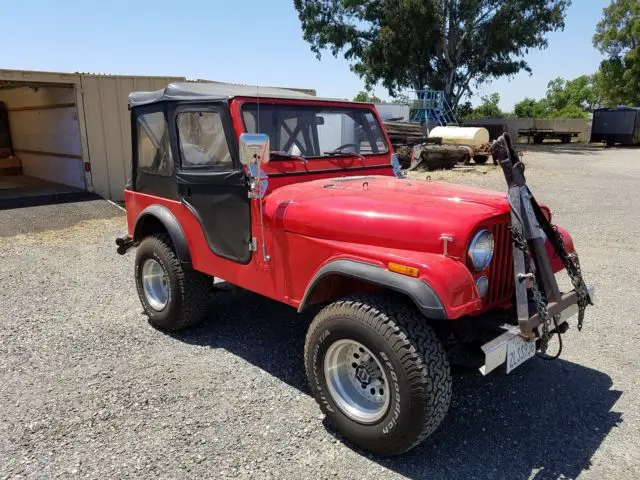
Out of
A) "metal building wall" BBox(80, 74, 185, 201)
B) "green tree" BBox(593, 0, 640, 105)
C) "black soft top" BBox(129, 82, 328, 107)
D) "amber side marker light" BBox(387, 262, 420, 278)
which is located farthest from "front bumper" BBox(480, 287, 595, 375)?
"green tree" BBox(593, 0, 640, 105)

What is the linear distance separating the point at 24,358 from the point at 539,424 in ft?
12.7

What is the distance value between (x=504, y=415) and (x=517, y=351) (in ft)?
2.45

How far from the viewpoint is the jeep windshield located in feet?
12.5

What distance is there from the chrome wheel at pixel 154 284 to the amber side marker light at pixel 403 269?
2.61 metres

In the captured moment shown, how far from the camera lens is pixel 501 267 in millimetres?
2949

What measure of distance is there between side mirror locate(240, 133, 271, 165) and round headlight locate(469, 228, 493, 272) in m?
1.38

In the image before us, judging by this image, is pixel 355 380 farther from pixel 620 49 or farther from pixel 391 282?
pixel 620 49

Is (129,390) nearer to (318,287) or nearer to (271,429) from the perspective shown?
(271,429)

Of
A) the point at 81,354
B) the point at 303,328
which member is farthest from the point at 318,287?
the point at 81,354

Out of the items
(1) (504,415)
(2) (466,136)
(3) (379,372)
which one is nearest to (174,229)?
(3) (379,372)

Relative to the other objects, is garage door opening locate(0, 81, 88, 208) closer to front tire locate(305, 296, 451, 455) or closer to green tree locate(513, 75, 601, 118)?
front tire locate(305, 296, 451, 455)

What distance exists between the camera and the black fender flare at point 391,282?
254 centimetres

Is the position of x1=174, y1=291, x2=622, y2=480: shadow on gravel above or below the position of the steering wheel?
below

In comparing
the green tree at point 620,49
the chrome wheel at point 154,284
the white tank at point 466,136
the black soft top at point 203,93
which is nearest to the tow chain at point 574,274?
the black soft top at point 203,93
